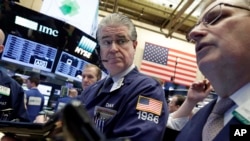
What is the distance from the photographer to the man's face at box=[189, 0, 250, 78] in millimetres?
805

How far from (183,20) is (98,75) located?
16.1 feet

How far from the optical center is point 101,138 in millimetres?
301

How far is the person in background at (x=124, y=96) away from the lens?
105 centimetres

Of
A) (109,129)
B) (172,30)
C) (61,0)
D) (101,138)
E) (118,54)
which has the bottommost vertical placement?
(109,129)

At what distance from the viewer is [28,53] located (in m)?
3.72

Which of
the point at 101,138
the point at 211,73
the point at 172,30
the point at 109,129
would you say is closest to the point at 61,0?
the point at 109,129

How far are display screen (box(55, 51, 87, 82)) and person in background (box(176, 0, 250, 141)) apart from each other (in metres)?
3.40

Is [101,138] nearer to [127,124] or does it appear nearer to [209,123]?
[209,123]

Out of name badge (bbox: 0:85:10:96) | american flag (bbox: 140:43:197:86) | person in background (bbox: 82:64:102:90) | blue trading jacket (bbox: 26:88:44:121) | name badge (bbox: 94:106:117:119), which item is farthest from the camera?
american flag (bbox: 140:43:197:86)

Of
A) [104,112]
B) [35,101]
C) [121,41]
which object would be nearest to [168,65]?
[35,101]

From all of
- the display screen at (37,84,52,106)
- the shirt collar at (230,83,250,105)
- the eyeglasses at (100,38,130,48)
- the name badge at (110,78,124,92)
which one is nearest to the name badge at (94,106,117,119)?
the name badge at (110,78,124,92)

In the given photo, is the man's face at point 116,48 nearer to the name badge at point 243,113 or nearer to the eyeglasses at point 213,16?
the eyeglasses at point 213,16

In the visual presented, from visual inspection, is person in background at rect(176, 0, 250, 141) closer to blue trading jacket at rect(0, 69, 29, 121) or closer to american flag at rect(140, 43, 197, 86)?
blue trading jacket at rect(0, 69, 29, 121)

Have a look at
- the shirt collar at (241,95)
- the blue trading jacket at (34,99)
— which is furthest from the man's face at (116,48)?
the blue trading jacket at (34,99)
